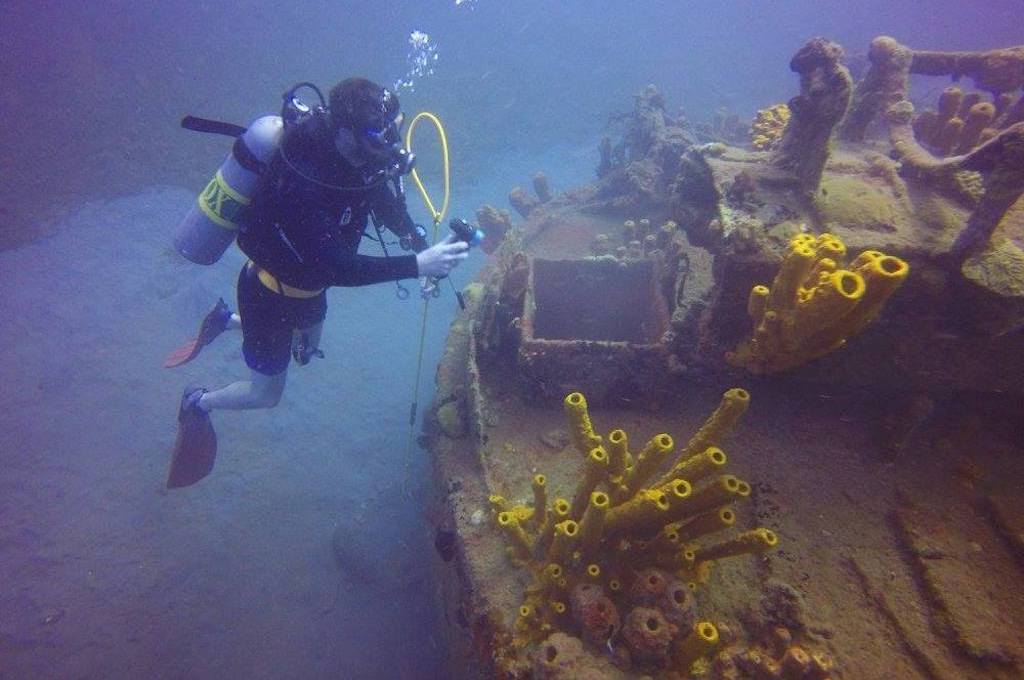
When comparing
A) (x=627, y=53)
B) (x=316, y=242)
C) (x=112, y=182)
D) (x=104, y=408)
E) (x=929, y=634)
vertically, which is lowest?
(x=104, y=408)

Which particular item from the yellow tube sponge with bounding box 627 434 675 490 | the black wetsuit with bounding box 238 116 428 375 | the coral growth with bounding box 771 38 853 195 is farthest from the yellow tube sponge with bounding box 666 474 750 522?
the coral growth with bounding box 771 38 853 195

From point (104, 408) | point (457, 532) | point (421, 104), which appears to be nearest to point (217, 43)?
point (421, 104)

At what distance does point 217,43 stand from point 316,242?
22996 mm

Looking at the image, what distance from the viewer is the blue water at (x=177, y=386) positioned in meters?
6.08

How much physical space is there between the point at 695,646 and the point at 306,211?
3.64 metres

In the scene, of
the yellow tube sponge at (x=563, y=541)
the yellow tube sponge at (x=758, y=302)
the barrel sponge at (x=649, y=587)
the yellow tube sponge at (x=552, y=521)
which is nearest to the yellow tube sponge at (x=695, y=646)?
the barrel sponge at (x=649, y=587)

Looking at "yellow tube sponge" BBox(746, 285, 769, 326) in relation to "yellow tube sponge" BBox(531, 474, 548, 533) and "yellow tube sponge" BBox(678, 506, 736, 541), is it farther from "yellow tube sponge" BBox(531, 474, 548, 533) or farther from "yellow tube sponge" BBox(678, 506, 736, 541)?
"yellow tube sponge" BBox(531, 474, 548, 533)

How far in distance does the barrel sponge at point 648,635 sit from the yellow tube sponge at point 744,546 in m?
0.48

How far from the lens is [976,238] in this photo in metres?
3.03

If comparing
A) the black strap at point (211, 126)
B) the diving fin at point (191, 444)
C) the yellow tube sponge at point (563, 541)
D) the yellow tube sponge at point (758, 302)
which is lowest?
the diving fin at point (191, 444)

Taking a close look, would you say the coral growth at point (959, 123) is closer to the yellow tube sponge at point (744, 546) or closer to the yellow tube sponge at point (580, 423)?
the yellow tube sponge at point (744, 546)

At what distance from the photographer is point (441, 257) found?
3.43m

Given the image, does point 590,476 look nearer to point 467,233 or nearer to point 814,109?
point 467,233

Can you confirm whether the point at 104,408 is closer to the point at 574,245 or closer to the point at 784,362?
the point at 574,245
